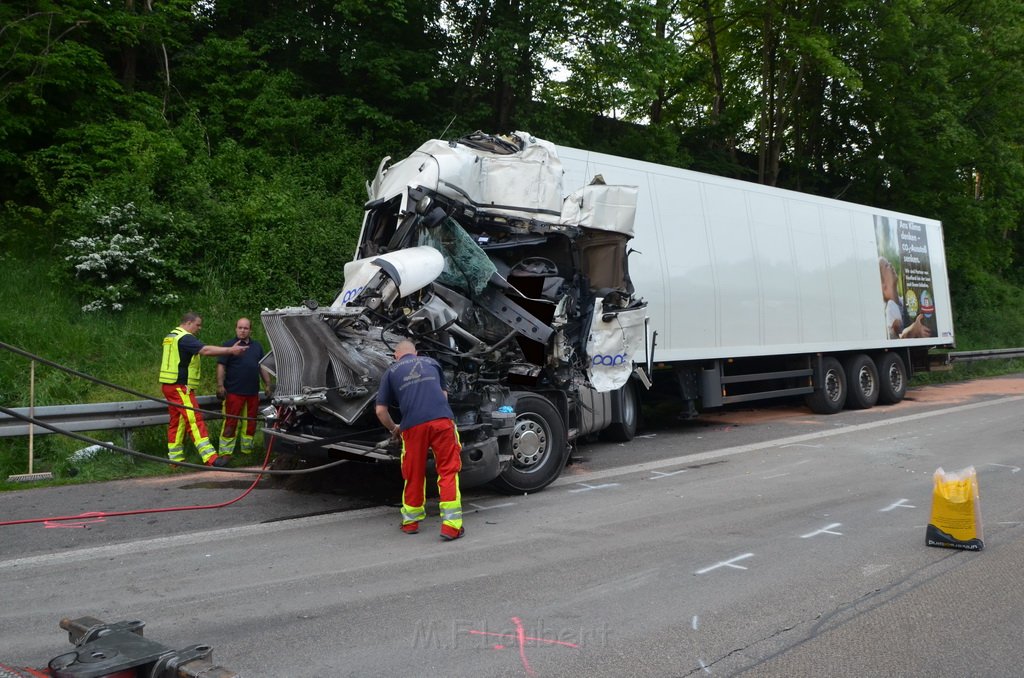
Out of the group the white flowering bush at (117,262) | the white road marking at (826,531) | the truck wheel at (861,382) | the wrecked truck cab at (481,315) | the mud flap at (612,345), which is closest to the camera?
the white road marking at (826,531)

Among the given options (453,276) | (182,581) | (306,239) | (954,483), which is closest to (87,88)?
(306,239)

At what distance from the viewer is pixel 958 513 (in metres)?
5.84

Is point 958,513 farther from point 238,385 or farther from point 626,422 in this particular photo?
point 238,385

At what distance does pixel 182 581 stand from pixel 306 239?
30.0 ft

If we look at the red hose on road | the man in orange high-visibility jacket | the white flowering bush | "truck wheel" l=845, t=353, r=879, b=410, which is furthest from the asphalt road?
"truck wheel" l=845, t=353, r=879, b=410

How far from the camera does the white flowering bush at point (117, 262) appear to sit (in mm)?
11719

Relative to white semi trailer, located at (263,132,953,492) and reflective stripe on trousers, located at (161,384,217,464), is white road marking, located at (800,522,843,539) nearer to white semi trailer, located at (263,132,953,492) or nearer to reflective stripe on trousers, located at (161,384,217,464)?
white semi trailer, located at (263,132,953,492)

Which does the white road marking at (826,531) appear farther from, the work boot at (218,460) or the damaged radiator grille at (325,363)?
the work boot at (218,460)

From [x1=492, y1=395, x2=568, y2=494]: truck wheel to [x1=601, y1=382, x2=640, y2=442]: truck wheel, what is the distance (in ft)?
9.19

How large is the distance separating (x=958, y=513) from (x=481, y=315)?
4.15 m

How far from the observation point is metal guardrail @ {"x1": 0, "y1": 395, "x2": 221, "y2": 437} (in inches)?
331

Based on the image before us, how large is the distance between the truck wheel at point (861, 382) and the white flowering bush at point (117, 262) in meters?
11.2

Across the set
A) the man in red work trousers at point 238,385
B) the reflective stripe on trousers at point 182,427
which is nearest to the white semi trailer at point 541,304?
the reflective stripe on trousers at point 182,427

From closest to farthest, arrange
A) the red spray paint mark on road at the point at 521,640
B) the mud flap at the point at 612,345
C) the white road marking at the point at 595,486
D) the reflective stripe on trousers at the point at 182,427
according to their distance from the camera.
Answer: the red spray paint mark on road at the point at 521,640 < the white road marking at the point at 595,486 < the mud flap at the point at 612,345 < the reflective stripe on trousers at the point at 182,427
